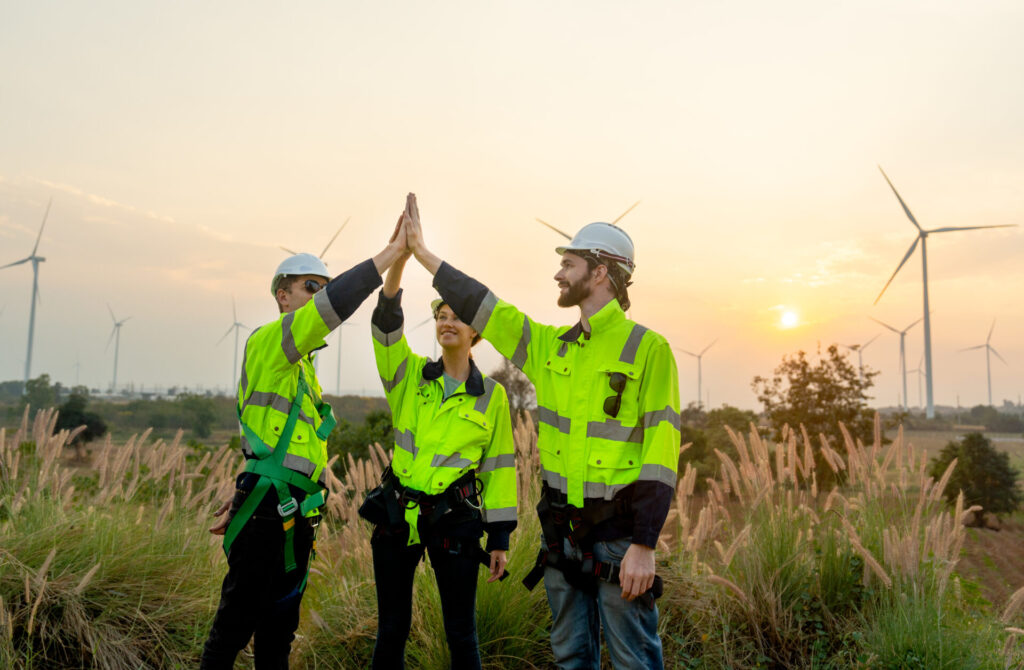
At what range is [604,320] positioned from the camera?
3988 mm

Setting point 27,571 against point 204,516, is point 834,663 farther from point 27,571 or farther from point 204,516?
point 27,571

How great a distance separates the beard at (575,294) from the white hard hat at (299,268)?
165 cm

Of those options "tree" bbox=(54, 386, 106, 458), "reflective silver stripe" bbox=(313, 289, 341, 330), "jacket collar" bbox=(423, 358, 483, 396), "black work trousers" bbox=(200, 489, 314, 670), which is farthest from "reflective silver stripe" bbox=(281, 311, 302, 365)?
"tree" bbox=(54, 386, 106, 458)

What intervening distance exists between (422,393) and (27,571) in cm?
402

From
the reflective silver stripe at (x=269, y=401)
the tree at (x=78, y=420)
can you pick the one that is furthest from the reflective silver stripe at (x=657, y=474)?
the tree at (x=78, y=420)

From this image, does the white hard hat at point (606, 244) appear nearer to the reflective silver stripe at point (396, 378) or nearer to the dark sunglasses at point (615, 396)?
the dark sunglasses at point (615, 396)

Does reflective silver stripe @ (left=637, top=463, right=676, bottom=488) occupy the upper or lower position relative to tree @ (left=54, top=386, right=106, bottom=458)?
lower

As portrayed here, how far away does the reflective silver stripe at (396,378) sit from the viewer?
4.88m

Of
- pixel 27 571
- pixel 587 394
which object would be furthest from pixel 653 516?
pixel 27 571

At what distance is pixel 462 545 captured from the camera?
4.42 m

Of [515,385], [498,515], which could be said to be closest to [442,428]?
[498,515]

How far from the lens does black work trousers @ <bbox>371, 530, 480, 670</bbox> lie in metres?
4.41

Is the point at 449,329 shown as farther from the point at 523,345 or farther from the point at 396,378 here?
the point at 523,345

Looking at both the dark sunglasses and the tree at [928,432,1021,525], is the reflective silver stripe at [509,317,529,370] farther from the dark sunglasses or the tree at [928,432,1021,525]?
the tree at [928,432,1021,525]
